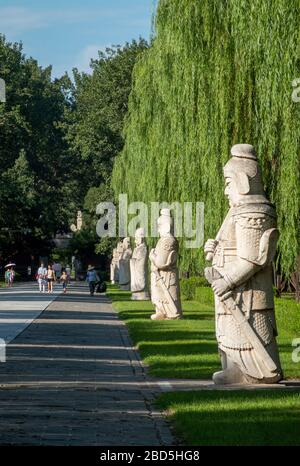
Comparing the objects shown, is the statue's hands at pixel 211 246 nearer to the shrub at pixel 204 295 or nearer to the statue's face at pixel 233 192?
the statue's face at pixel 233 192

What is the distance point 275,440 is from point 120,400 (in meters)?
4.24

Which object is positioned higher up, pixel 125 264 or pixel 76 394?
pixel 125 264

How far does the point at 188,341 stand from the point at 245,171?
34.6 feet

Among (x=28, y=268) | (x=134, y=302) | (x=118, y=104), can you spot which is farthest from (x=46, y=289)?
(x=28, y=268)

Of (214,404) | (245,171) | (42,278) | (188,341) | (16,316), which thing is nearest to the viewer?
(214,404)

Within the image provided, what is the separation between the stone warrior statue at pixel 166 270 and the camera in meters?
35.7

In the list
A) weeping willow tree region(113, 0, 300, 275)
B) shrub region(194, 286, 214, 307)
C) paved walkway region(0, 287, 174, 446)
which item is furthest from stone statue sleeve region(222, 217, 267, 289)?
shrub region(194, 286, 214, 307)

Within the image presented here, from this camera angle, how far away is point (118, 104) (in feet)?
283

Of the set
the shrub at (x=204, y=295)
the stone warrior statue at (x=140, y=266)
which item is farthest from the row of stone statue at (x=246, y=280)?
the stone warrior statue at (x=140, y=266)

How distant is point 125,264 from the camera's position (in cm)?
6962

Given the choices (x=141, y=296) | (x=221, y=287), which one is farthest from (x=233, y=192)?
(x=141, y=296)

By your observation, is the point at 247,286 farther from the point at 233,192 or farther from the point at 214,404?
the point at 214,404

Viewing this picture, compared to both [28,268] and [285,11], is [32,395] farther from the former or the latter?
[28,268]

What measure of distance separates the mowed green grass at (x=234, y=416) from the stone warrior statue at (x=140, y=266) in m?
36.6
